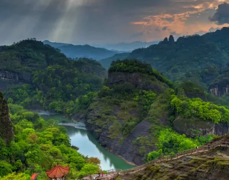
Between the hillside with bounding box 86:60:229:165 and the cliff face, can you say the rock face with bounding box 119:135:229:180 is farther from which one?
Result: the cliff face

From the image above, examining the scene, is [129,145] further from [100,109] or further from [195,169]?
[195,169]

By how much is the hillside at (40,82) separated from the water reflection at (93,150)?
18.5 meters

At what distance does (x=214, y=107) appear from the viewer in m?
42.1

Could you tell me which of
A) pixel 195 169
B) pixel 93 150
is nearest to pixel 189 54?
pixel 93 150

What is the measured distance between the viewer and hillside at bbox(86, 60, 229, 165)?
37938 millimetres

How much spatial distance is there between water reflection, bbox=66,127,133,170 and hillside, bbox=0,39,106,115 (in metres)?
18.5

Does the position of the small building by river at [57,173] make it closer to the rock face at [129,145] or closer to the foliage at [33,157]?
the foliage at [33,157]

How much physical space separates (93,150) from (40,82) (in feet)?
161

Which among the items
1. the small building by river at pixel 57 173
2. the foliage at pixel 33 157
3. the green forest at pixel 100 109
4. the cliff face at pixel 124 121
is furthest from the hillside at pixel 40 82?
the small building by river at pixel 57 173

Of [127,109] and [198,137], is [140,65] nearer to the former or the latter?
[127,109]

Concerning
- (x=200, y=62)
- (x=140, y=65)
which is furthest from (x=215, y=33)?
(x=140, y=65)

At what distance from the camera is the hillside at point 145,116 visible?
37938mm

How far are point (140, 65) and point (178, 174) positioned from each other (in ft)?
165

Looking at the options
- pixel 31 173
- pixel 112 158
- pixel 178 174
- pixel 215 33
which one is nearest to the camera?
pixel 178 174
